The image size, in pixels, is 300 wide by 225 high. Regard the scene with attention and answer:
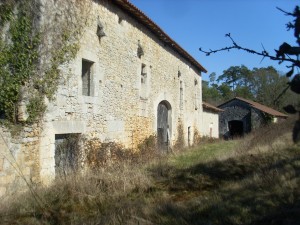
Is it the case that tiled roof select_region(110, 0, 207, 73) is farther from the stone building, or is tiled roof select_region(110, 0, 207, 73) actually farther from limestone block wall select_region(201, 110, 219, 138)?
limestone block wall select_region(201, 110, 219, 138)

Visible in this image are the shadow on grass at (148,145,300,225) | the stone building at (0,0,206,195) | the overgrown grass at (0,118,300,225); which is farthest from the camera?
the stone building at (0,0,206,195)

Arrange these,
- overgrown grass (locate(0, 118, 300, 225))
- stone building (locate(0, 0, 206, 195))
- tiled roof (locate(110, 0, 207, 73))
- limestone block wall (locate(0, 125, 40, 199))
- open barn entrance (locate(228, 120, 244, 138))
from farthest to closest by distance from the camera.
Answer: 1. open barn entrance (locate(228, 120, 244, 138))
2. tiled roof (locate(110, 0, 207, 73))
3. stone building (locate(0, 0, 206, 195))
4. limestone block wall (locate(0, 125, 40, 199))
5. overgrown grass (locate(0, 118, 300, 225))

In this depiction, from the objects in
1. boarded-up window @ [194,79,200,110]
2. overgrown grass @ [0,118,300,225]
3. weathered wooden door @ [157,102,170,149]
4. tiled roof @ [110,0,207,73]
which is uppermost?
tiled roof @ [110,0,207,73]

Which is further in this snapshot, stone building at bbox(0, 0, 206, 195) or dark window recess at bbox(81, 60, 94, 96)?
dark window recess at bbox(81, 60, 94, 96)

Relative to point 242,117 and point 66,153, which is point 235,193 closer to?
point 66,153

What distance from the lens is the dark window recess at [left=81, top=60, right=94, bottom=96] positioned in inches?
410

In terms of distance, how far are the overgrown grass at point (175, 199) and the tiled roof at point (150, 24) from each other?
639 centimetres

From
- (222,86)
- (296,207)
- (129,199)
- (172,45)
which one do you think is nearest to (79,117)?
(129,199)

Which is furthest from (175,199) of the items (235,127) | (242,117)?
(235,127)

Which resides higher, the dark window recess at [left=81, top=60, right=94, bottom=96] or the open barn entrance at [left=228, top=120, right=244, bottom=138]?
the dark window recess at [left=81, top=60, right=94, bottom=96]

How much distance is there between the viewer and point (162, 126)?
55.4ft

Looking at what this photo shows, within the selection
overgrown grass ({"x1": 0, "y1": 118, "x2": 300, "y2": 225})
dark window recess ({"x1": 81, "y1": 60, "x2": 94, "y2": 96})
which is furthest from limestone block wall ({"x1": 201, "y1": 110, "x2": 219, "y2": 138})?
overgrown grass ({"x1": 0, "y1": 118, "x2": 300, "y2": 225})

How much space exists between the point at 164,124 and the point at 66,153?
8.38m

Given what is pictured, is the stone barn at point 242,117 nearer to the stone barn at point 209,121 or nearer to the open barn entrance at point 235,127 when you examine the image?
the open barn entrance at point 235,127
